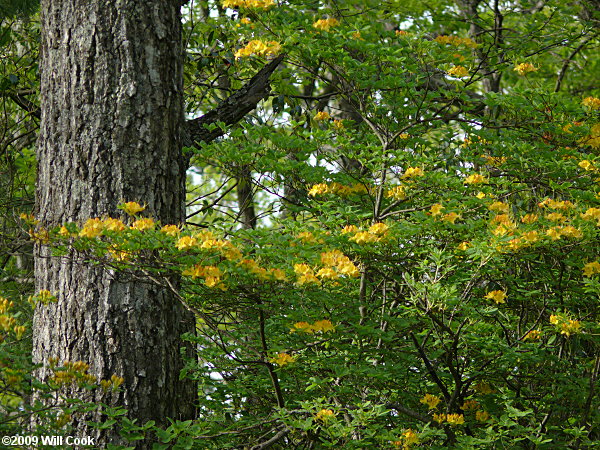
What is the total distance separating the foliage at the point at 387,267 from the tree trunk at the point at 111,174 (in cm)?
14

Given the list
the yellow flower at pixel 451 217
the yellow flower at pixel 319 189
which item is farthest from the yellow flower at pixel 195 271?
the yellow flower at pixel 451 217

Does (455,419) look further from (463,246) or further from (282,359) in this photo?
(282,359)

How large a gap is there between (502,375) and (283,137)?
159cm

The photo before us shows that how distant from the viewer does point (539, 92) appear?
345 cm

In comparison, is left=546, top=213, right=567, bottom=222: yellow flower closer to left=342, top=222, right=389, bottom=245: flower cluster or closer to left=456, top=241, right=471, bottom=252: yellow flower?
left=456, top=241, right=471, bottom=252: yellow flower

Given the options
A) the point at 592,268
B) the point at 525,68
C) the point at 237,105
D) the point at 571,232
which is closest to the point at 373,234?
the point at 571,232

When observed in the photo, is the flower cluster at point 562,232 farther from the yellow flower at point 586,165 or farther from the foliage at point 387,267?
the yellow flower at point 586,165

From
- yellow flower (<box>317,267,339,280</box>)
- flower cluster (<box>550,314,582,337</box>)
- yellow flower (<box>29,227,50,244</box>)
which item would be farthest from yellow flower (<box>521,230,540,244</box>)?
yellow flower (<box>29,227,50,244</box>)

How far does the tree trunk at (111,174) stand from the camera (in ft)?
9.84

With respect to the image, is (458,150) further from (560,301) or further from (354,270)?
(354,270)

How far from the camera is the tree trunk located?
9.84ft

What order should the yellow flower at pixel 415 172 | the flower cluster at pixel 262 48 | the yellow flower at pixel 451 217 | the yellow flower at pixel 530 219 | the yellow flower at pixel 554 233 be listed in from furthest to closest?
the flower cluster at pixel 262 48 → the yellow flower at pixel 415 172 → the yellow flower at pixel 530 219 → the yellow flower at pixel 451 217 → the yellow flower at pixel 554 233

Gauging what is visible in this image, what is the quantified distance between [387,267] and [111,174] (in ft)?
4.46

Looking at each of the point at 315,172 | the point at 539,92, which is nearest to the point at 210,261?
the point at 315,172
